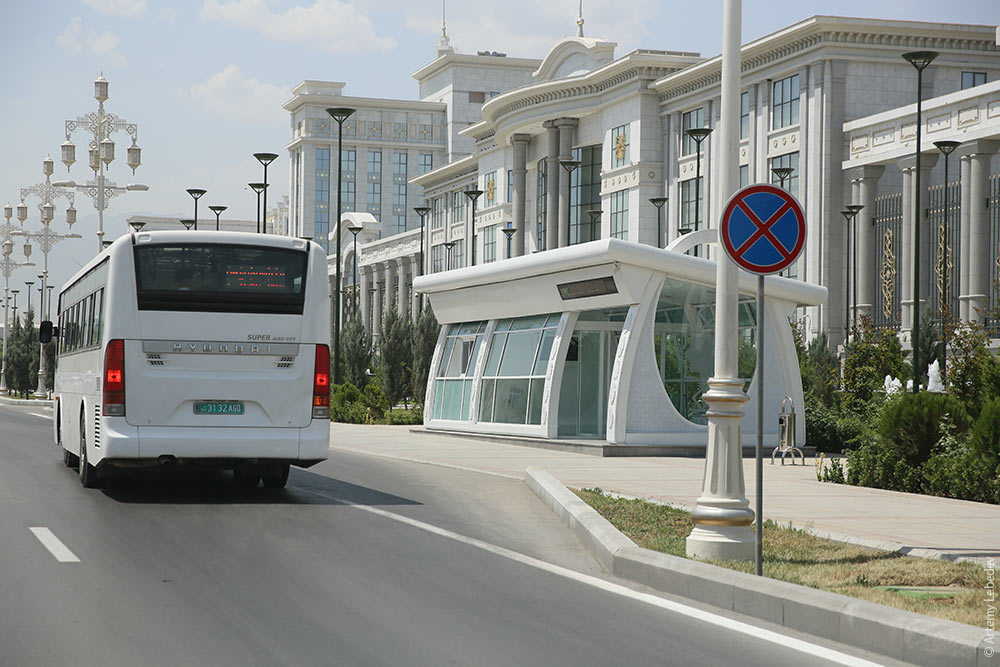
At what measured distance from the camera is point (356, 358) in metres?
51.9

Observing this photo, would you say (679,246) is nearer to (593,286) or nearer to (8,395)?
(593,286)

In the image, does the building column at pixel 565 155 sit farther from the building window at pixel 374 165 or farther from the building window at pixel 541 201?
the building window at pixel 374 165

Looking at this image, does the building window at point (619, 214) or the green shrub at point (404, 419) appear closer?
the green shrub at point (404, 419)

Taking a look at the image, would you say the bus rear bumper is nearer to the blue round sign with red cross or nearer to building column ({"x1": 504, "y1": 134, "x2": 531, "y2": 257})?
the blue round sign with red cross

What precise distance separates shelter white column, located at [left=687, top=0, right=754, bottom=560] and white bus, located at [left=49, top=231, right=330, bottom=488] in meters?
6.13

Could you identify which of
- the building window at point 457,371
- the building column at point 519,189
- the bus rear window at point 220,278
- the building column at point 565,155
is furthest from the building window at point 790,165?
the bus rear window at point 220,278

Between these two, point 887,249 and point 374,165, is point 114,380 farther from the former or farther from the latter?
point 374,165

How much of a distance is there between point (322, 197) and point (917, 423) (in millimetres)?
141858

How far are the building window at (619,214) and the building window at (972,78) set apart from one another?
1964cm

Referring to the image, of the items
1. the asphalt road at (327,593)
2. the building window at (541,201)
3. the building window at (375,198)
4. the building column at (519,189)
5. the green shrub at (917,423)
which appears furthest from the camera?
the building window at (375,198)

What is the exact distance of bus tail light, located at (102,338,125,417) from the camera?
591 inches

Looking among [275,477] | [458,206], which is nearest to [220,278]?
[275,477]

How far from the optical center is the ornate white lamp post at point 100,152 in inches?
2044

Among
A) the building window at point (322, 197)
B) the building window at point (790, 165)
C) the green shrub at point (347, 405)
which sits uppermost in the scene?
the building window at point (322, 197)
